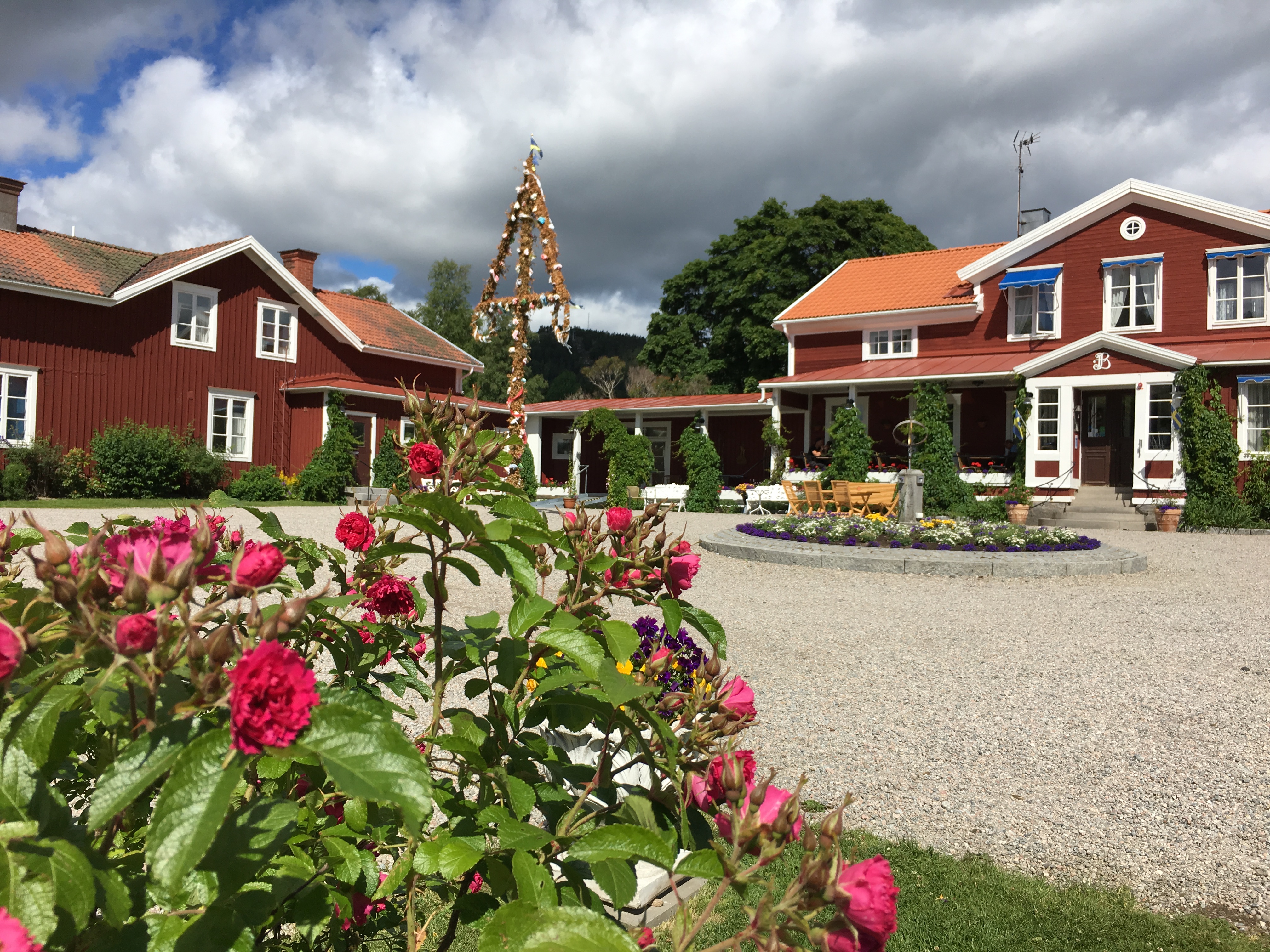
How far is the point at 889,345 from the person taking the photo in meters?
23.9

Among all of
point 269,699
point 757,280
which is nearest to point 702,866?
point 269,699

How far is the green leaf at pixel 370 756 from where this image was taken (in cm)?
73

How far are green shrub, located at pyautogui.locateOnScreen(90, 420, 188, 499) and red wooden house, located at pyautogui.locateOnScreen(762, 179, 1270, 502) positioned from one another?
15088mm

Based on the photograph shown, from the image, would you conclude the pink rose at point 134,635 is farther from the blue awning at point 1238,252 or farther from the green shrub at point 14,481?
the blue awning at point 1238,252

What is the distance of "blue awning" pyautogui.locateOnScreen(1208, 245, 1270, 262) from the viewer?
18.6 metres

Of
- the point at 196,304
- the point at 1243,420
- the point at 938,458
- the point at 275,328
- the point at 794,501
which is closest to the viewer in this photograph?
the point at 1243,420

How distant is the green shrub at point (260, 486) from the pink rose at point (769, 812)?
20.5 metres

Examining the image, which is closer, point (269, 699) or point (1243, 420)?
point (269, 699)

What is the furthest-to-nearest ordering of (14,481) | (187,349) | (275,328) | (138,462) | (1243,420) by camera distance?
1. (275,328)
2. (187,349)
3. (138,462)
4. (1243,420)
5. (14,481)

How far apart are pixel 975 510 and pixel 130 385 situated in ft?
65.5

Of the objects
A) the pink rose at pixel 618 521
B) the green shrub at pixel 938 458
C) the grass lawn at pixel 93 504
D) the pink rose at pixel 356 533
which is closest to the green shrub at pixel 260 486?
the grass lawn at pixel 93 504

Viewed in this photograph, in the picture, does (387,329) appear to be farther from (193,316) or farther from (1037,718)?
(1037,718)

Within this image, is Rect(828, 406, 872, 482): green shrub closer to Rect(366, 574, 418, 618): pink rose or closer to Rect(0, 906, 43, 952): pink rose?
Rect(366, 574, 418, 618): pink rose

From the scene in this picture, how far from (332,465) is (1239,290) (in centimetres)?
2187
